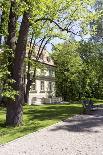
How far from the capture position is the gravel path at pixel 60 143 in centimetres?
1186

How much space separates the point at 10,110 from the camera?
18.7m

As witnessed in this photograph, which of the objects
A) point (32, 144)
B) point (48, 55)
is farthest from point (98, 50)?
point (32, 144)

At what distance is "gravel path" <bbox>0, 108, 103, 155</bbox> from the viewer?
467 inches

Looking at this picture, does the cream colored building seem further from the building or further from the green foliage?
the green foliage

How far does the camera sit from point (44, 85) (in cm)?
5859

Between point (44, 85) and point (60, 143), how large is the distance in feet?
148

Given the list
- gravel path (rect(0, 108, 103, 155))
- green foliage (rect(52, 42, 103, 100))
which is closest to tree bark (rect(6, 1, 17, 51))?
gravel path (rect(0, 108, 103, 155))

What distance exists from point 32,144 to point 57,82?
53.4m

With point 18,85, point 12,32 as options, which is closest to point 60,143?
point 18,85

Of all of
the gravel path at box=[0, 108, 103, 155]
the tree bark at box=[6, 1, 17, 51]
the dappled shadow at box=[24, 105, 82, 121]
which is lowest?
the gravel path at box=[0, 108, 103, 155]

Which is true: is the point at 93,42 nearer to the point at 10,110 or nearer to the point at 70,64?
the point at 70,64

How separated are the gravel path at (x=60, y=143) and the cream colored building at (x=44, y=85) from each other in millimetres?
33086

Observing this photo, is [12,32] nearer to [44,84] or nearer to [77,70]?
[44,84]

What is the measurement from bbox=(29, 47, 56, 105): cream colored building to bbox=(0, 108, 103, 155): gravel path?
109 feet
